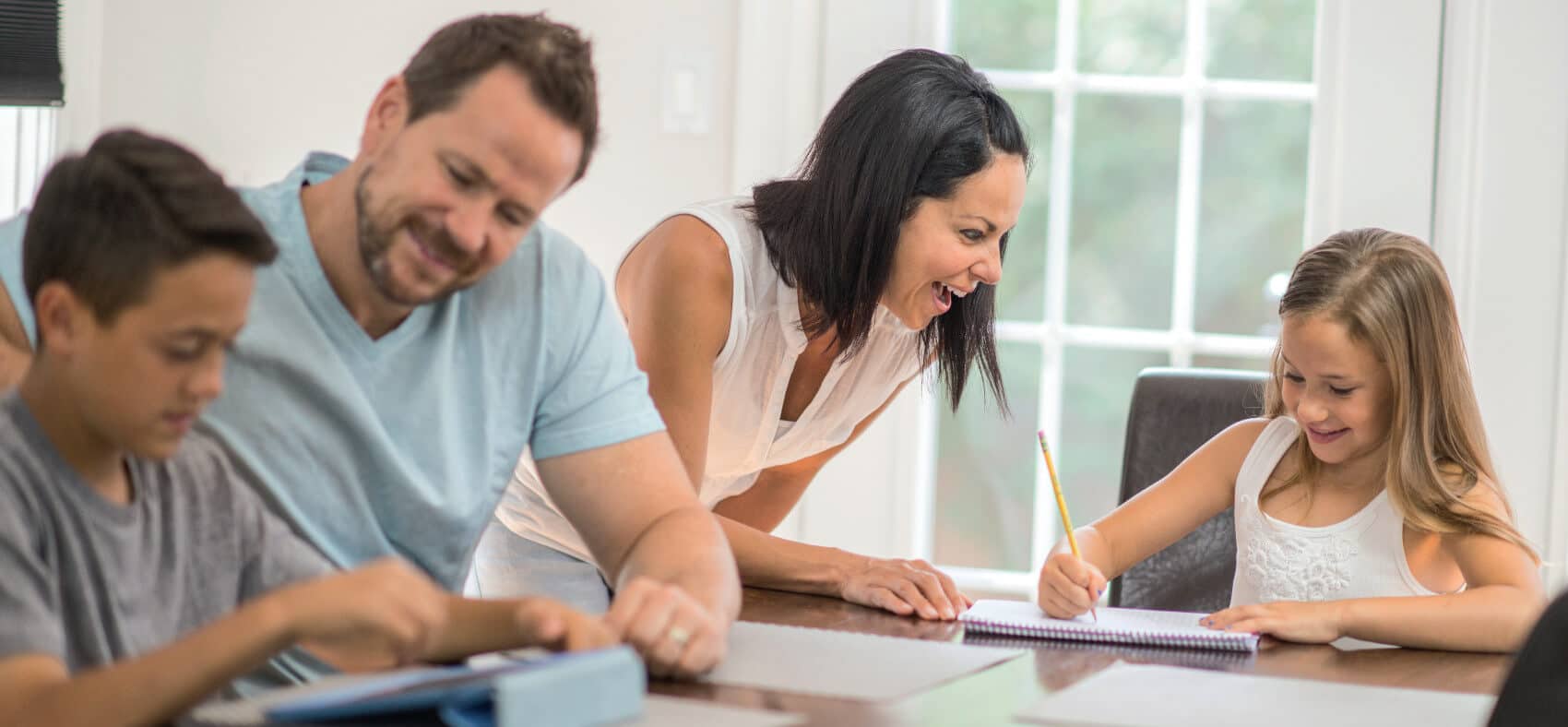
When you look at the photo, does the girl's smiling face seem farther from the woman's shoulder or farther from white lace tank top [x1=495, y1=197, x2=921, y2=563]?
the woman's shoulder

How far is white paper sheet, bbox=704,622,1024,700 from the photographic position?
1.06 m

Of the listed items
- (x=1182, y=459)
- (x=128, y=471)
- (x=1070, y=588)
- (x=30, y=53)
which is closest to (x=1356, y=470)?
(x=1182, y=459)

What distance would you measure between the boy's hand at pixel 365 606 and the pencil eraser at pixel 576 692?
0.20ft

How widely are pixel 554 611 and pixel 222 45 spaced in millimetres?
2027

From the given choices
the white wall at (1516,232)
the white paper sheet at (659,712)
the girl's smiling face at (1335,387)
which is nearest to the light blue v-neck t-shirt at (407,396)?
the white paper sheet at (659,712)

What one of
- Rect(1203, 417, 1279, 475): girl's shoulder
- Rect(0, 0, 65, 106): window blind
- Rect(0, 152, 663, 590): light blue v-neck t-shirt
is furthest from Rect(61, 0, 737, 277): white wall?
Rect(0, 152, 663, 590): light blue v-neck t-shirt

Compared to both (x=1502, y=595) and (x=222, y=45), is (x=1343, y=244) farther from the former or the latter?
(x=222, y=45)

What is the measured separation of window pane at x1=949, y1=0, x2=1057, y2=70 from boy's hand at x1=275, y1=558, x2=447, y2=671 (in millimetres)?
2001

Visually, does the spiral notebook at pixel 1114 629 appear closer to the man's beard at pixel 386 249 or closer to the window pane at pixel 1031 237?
the man's beard at pixel 386 249

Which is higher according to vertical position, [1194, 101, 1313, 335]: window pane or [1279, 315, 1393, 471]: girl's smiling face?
[1194, 101, 1313, 335]: window pane

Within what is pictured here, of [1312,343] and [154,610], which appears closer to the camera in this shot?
[154,610]

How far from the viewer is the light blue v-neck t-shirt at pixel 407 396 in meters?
1.17

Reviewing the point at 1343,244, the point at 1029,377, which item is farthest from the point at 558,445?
the point at 1029,377

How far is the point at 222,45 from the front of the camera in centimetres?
270
